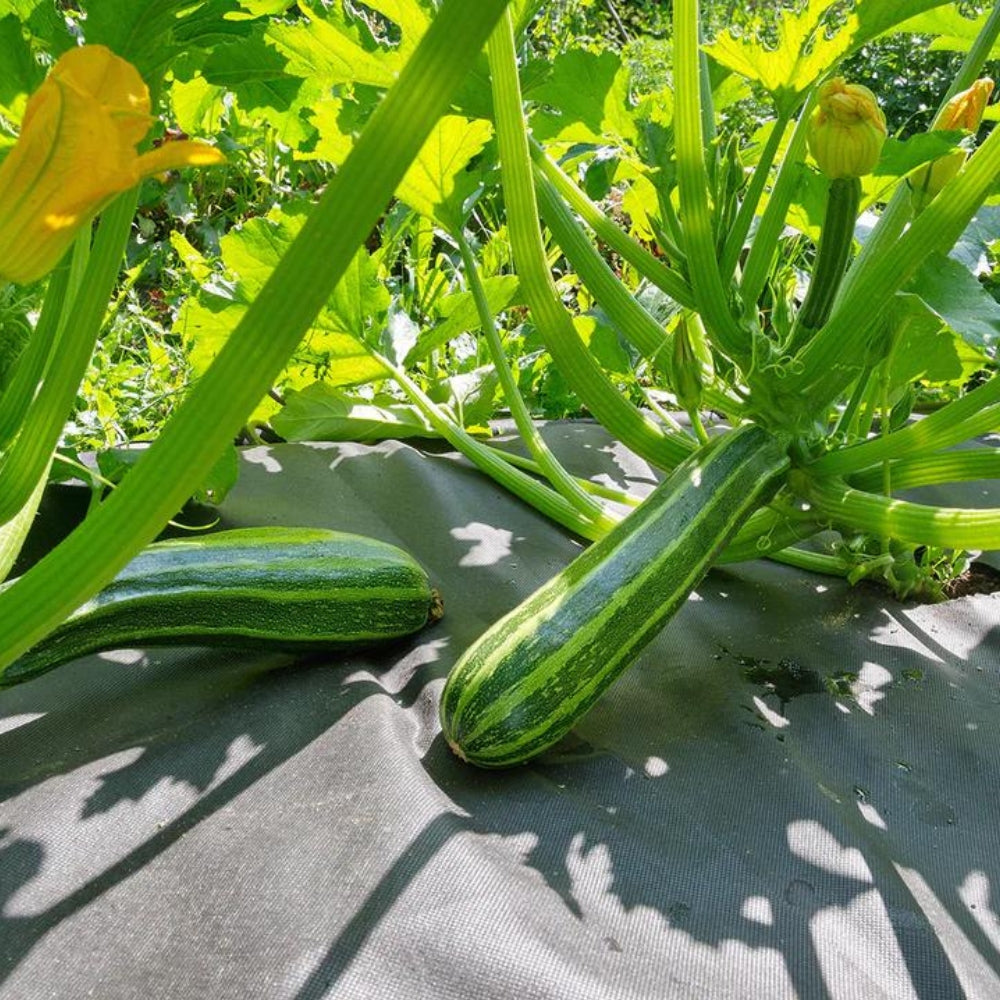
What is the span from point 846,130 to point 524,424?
26.1 inches

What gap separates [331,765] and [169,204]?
7.38ft

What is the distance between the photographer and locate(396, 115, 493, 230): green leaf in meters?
1.41

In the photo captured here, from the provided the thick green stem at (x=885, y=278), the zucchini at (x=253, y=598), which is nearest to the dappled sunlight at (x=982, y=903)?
the thick green stem at (x=885, y=278)

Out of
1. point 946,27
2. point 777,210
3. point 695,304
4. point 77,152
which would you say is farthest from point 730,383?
point 77,152

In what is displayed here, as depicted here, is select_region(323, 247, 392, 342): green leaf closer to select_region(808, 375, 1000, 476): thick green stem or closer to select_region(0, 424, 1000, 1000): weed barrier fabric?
select_region(0, 424, 1000, 1000): weed barrier fabric

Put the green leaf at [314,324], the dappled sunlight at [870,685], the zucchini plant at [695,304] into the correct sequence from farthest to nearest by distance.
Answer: the green leaf at [314,324] < the dappled sunlight at [870,685] < the zucchini plant at [695,304]

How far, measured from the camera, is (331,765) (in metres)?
1.13

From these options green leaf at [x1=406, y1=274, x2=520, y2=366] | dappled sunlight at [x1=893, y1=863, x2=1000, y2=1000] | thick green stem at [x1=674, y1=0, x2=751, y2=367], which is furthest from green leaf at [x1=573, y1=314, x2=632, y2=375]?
dappled sunlight at [x1=893, y1=863, x2=1000, y2=1000]

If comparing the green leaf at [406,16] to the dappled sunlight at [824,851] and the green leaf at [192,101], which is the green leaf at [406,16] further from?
the dappled sunlight at [824,851]

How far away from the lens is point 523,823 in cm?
107

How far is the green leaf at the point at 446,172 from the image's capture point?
1413 mm

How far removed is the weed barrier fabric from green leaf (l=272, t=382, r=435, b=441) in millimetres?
455

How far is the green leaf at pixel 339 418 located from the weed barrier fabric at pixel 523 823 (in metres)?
0.45

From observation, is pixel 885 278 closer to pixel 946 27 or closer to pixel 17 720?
pixel 946 27
